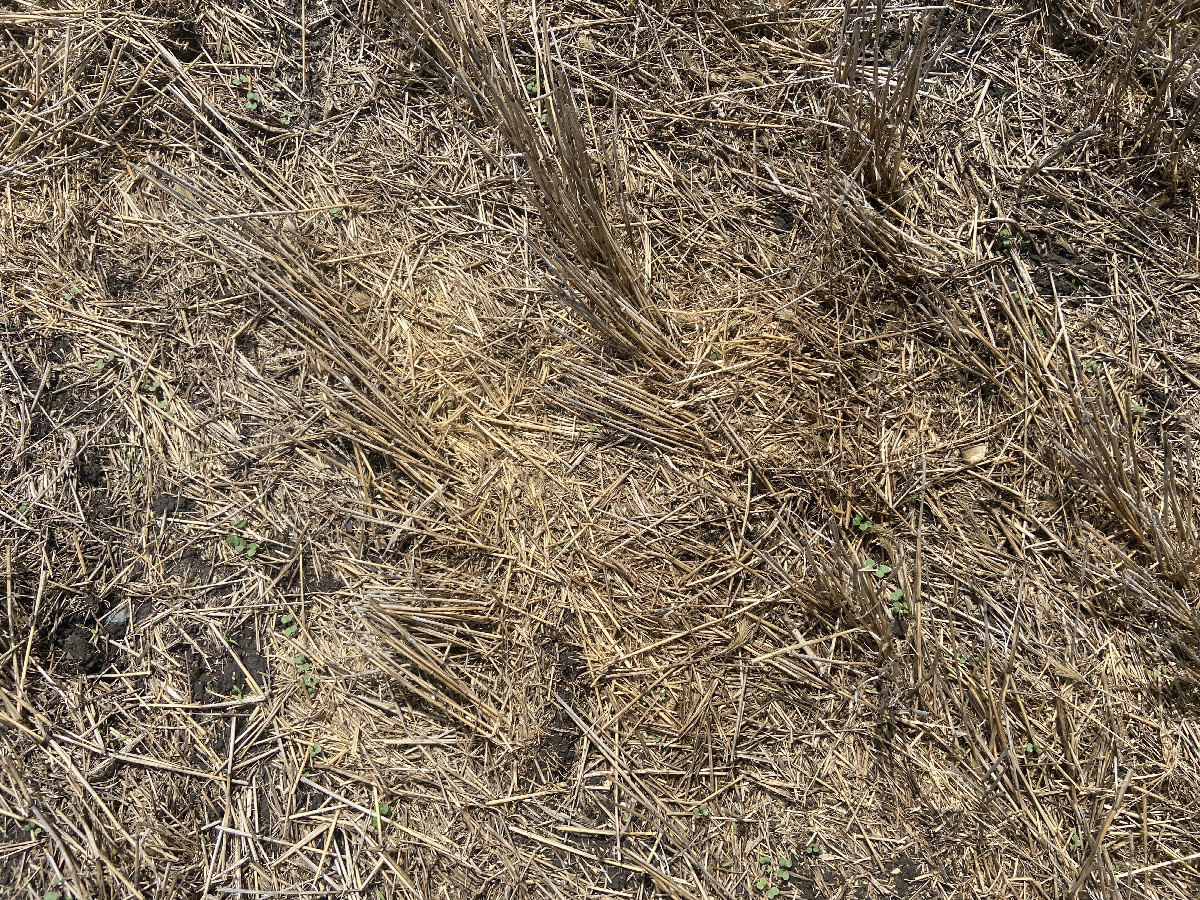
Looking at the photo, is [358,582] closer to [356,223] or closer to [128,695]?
[128,695]

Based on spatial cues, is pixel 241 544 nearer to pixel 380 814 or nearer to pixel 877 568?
pixel 380 814

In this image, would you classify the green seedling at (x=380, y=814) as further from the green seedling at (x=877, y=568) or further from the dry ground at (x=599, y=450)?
the green seedling at (x=877, y=568)

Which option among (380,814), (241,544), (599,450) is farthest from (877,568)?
(241,544)

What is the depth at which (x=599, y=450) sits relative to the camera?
190 cm

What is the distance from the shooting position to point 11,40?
7.11ft

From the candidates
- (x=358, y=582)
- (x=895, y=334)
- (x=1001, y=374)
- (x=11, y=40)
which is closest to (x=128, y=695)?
(x=358, y=582)

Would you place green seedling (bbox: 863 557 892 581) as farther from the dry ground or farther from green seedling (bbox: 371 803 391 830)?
green seedling (bbox: 371 803 391 830)

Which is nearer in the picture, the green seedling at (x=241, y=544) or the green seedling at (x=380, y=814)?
the green seedling at (x=380, y=814)

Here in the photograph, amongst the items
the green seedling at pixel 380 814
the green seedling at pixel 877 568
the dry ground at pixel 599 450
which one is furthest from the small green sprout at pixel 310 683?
the green seedling at pixel 877 568

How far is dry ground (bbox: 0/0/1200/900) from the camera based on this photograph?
1718mm

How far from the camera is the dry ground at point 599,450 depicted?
67.6 inches

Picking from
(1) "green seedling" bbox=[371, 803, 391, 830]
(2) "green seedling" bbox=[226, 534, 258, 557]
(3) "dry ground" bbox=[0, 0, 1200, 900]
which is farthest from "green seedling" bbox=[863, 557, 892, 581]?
(2) "green seedling" bbox=[226, 534, 258, 557]

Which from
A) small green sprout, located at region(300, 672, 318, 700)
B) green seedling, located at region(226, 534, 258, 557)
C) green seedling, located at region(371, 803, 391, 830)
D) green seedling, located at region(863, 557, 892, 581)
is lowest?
green seedling, located at region(863, 557, 892, 581)

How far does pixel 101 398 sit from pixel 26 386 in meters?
0.20
